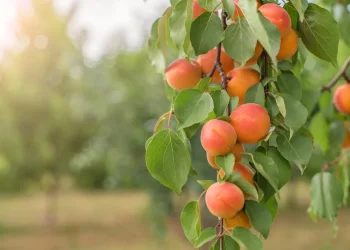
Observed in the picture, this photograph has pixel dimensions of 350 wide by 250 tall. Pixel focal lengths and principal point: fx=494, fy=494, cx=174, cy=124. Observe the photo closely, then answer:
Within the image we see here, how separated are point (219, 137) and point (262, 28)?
100mm

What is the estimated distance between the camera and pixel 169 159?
18.1 inches

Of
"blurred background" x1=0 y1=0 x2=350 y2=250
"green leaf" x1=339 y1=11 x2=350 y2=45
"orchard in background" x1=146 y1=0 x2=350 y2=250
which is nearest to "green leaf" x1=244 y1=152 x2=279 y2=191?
"orchard in background" x1=146 y1=0 x2=350 y2=250

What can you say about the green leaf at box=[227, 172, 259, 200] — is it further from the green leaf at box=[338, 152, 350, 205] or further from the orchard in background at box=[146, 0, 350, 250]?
the green leaf at box=[338, 152, 350, 205]

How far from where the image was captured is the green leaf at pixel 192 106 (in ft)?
1.45

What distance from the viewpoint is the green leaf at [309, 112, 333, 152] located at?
0.91m

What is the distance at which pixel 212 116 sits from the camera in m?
0.48

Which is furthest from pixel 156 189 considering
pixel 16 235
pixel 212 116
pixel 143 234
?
pixel 212 116

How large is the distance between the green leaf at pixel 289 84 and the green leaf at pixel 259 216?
0.41 feet

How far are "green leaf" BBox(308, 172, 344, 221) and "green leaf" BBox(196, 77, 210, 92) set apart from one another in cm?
39

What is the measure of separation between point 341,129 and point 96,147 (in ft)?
13.4

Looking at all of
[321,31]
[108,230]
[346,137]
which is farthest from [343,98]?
[108,230]

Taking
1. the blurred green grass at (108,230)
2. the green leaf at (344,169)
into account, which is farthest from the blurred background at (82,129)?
the green leaf at (344,169)

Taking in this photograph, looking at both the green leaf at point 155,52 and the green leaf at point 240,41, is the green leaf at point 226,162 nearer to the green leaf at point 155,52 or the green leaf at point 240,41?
the green leaf at point 240,41

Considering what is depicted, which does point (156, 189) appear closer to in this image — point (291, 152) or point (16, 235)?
point (16, 235)
